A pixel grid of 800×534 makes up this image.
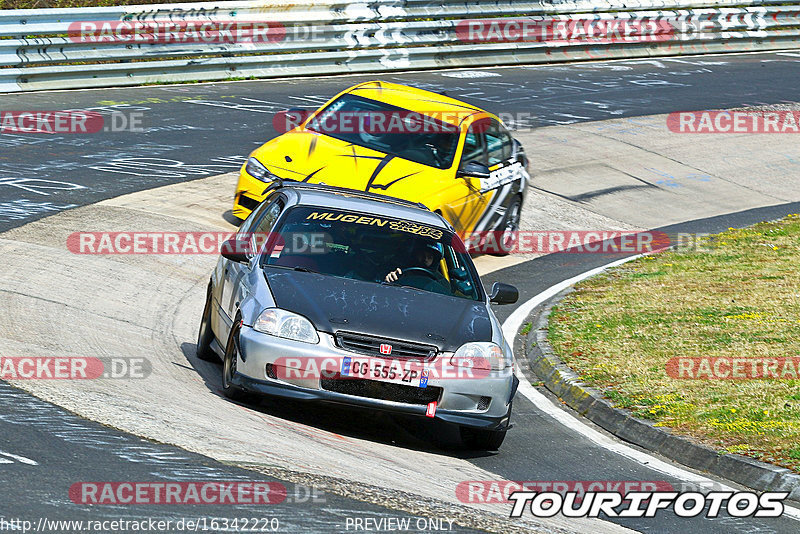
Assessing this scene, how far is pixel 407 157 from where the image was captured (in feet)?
45.5

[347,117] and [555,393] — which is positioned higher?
[347,117]

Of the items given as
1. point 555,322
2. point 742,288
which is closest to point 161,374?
point 555,322

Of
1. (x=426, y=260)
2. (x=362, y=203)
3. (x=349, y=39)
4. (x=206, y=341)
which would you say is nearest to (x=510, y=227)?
(x=362, y=203)

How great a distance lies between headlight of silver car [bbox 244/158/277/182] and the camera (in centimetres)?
1341

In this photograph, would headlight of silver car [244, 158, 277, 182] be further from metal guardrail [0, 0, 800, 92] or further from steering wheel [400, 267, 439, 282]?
metal guardrail [0, 0, 800, 92]

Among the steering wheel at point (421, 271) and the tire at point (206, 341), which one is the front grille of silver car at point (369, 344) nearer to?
the steering wheel at point (421, 271)

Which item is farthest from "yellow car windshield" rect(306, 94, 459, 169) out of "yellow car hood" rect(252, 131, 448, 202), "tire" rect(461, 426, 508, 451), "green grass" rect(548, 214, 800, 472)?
"tire" rect(461, 426, 508, 451)

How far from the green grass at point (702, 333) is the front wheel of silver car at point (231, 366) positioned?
3180 millimetres

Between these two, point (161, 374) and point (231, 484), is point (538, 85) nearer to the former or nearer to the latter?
point (161, 374)

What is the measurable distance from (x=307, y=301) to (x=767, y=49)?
1101 inches

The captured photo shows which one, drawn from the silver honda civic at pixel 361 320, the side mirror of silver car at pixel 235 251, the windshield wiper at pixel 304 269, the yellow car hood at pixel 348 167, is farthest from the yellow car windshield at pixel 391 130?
the windshield wiper at pixel 304 269

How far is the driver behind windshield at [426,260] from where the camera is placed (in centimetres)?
913

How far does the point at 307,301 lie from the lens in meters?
8.16

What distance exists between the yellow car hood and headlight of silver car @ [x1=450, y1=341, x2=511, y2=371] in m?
4.94
